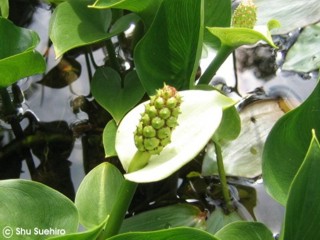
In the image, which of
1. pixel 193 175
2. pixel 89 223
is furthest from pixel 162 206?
pixel 89 223

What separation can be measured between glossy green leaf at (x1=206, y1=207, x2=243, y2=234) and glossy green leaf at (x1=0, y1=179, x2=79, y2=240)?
1.12ft

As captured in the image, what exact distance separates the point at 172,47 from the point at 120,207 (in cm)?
35

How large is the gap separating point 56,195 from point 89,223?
0.11 meters

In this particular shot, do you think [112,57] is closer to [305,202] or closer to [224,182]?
[224,182]

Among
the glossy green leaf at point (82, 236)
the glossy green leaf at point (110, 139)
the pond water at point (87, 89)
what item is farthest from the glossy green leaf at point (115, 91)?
the glossy green leaf at point (82, 236)

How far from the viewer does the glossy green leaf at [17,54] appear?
1.10 meters

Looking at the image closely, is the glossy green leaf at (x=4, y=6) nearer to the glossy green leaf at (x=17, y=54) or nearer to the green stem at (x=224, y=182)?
the glossy green leaf at (x=17, y=54)

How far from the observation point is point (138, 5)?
1155 mm

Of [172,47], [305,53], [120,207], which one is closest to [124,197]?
[120,207]

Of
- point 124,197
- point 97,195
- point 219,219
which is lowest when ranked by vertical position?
point 219,219

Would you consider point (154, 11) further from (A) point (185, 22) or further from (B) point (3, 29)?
(B) point (3, 29)

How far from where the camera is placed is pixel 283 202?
39.1 inches

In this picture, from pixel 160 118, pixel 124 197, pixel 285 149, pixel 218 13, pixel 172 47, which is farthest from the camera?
pixel 218 13

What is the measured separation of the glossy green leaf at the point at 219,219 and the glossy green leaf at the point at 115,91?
282mm
